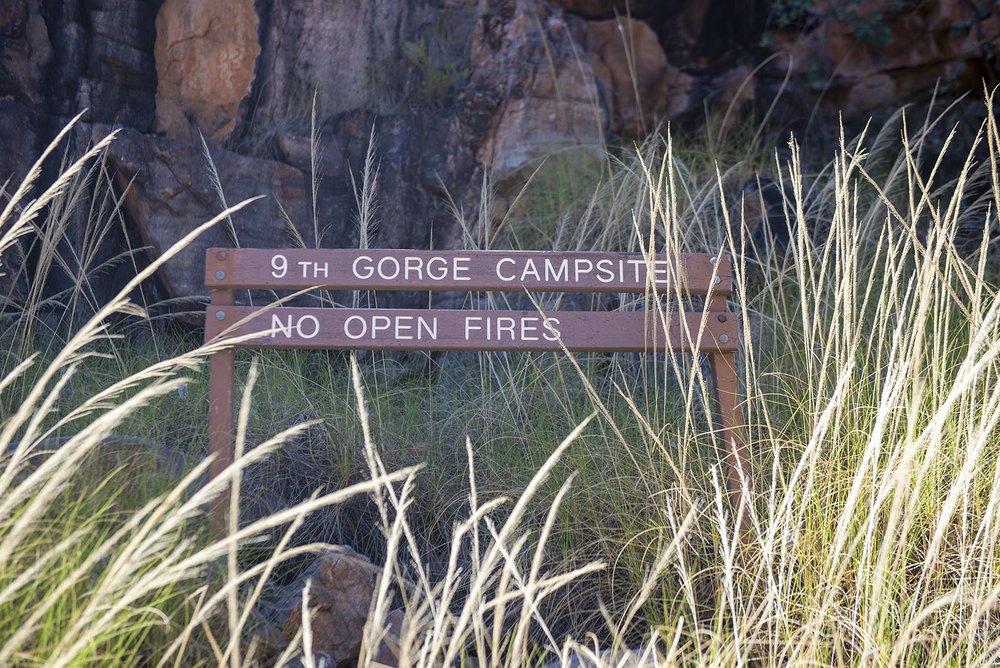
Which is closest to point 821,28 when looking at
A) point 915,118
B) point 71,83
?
point 915,118

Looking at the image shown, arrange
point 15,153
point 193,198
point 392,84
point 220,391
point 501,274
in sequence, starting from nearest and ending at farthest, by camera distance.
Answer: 1. point 220,391
2. point 501,274
3. point 15,153
4. point 193,198
5. point 392,84

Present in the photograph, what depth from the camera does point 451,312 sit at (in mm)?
2707

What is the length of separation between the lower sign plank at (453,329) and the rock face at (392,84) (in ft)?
5.62

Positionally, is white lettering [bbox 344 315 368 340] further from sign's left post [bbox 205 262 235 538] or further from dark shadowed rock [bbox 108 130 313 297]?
dark shadowed rock [bbox 108 130 313 297]

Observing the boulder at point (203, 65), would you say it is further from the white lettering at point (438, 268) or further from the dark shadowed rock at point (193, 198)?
the white lettering at point (438, 268)

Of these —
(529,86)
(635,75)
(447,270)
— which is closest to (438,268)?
(447,270)

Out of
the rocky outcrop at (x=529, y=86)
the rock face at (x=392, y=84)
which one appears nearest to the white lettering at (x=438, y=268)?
the rock face at (x=392, y=84)

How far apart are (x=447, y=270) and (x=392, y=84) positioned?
115 inches

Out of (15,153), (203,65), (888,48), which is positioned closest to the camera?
(15,153)

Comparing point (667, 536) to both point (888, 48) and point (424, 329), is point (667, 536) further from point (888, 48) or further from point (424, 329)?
point (888, 48)

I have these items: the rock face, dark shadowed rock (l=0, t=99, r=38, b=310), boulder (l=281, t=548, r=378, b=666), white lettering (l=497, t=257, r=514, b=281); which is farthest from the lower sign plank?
dark shadowed rock (l=0, t=99, r=38, b=310)

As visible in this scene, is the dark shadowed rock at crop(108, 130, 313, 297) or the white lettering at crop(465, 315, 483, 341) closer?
the white lettering at crop(465, 315, 483, 341)

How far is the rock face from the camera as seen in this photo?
460cm

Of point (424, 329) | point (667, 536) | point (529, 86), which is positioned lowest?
point (667, 536)
